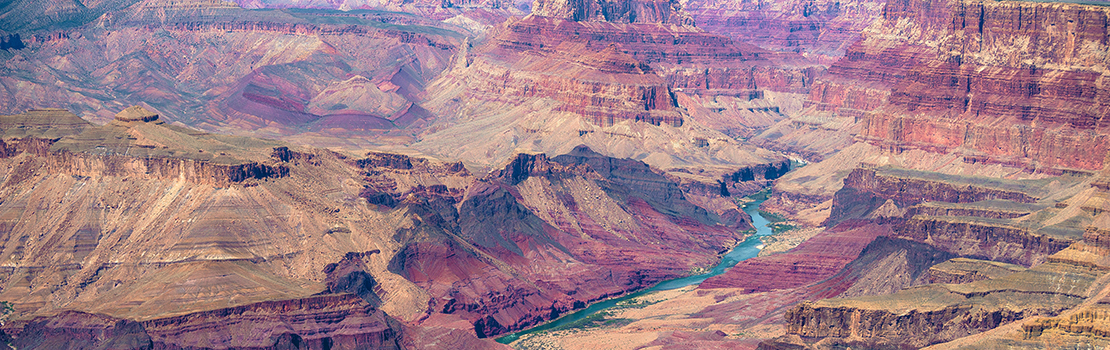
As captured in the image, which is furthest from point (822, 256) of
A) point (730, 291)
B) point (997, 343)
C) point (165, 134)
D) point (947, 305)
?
point (165, 134)

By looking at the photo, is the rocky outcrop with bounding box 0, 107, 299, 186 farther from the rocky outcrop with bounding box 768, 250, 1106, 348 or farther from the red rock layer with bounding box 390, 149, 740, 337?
the rocky outcrop with bounding box 768, 250, 1106, 348

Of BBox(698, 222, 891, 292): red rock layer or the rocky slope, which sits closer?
the rocky slope

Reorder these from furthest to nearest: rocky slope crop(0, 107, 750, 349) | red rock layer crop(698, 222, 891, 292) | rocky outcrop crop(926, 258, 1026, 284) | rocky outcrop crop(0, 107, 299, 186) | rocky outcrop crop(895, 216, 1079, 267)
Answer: red rock layer crop(698, 222, 891, 292) < rocky outcrop crop(0, 107, 299, 186) < rocky outcrop crop(895, 216, 1079, 267) < rocky outcrop crop(926, 258, 1026, 284) < rocky slope crop(0, 107, 750, 349)

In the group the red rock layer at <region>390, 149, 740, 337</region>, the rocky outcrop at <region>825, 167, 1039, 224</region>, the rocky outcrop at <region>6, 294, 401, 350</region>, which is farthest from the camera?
the rocky outcrop at <region>825, 167, 1039, 224</region>

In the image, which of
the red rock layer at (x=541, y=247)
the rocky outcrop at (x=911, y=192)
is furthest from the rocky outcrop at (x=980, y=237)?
the red rock layer at (x=541, y=247)

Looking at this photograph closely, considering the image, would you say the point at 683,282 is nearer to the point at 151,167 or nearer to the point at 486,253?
the point at 486,253

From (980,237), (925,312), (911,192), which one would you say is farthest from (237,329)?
(911,192)

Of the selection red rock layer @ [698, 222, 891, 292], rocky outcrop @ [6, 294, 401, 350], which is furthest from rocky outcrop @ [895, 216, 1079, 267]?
rocky outcrop @ [6, 294, 401, 350]

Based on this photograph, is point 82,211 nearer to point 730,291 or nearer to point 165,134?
point 165,134

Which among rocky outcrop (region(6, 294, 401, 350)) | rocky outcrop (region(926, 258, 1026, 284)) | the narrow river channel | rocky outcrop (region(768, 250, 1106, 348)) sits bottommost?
the narrow river channel

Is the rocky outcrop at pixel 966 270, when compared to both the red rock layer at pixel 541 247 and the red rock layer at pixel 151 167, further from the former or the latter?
the red rock layer at pixel 151 167

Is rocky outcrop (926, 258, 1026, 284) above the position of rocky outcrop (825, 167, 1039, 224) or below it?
above
